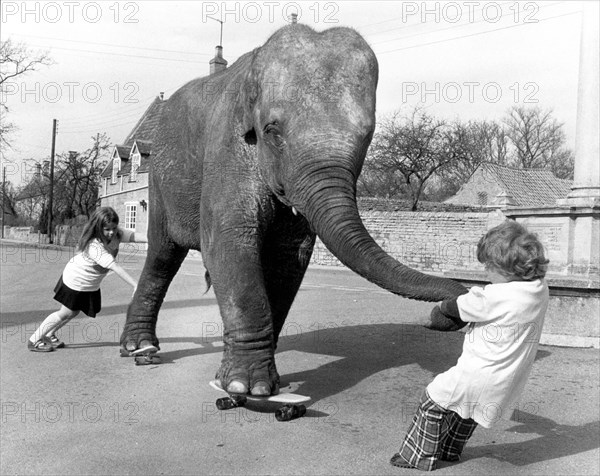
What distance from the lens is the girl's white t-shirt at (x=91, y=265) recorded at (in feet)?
22.8

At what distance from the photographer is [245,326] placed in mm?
4656

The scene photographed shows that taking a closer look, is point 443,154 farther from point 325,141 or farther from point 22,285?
point 325,141

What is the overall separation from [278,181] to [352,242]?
928 millimetres

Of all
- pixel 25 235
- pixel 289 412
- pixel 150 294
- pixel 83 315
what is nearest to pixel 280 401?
pixel 289 412

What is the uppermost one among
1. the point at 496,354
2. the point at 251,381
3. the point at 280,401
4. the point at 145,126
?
the point at 145,126

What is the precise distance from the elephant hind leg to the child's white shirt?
11.4 feet

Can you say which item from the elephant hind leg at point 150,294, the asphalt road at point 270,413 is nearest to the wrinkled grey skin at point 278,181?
the asphalt road at point 270,413

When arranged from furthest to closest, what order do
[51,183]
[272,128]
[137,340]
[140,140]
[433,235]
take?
[51,183] → [140,140] → [433,235] → [137,340] → [272,128]

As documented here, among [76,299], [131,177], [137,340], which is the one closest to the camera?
[137,340]

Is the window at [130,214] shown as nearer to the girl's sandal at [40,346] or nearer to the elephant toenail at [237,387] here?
the girl's sandal at [40,346]

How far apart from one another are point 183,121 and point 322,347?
2.75 meters

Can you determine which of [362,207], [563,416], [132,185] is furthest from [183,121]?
[132,185]

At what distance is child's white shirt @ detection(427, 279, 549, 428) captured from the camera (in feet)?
11.6

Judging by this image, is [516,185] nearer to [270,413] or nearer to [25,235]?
[270,413]
